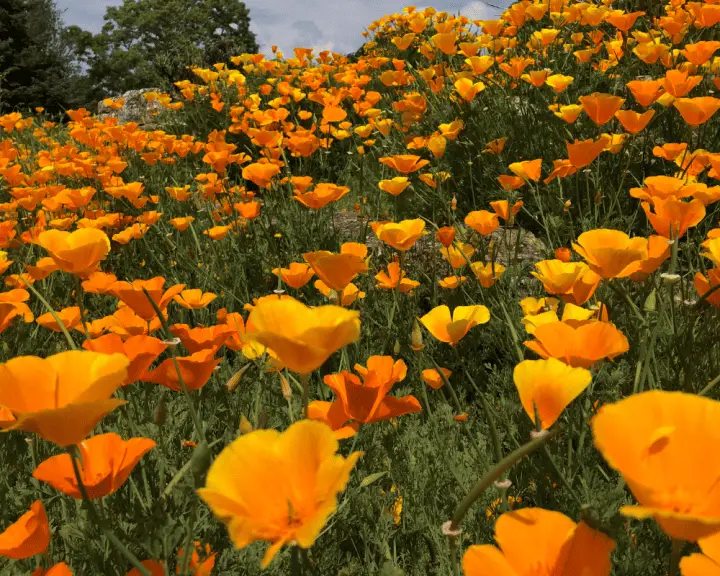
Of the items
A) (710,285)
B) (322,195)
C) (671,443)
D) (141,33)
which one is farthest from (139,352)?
(141,33)

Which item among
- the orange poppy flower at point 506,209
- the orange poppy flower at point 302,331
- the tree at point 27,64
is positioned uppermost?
the tree at point 27,64

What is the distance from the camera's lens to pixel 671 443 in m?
0.62

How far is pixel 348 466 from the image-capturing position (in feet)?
2.19

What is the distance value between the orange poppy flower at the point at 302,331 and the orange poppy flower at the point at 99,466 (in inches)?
11.6

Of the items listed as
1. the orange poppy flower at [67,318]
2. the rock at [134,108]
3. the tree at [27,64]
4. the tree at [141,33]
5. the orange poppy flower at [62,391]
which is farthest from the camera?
the tree at [141,33]

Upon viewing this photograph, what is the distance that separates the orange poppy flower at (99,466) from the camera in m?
0.93

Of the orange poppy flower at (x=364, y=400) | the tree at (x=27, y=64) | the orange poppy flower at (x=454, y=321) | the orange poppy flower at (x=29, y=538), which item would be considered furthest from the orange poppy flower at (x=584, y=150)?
the tree at (x=27, y=64)

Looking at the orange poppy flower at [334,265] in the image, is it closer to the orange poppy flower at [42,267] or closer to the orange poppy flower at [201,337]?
the orange poppy flower at [201,337]

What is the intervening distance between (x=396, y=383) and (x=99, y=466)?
146cm

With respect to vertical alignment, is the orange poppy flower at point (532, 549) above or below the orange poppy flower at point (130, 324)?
above

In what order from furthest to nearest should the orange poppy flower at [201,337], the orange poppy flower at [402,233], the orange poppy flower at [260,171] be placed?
the orange poppy flower at [260,171] → the orange poppy flower at [402,233] → the orange poppy flower at [201,337]

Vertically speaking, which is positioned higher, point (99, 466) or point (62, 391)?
point (62, 391)

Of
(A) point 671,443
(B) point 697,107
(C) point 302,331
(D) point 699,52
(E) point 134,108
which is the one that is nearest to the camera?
(A) point 671,443

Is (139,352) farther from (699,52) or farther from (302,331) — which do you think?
Result: (699,52)
